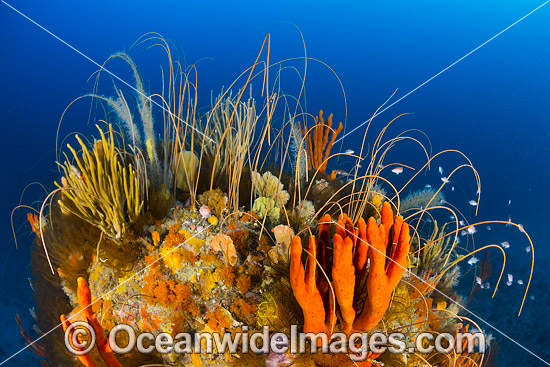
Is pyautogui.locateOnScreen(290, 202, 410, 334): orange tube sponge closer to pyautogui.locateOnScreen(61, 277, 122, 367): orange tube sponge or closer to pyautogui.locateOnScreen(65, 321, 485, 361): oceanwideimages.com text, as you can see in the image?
pyautogui.locateOnScreen(65, 321, 485, 361): oceanwideimages.com text

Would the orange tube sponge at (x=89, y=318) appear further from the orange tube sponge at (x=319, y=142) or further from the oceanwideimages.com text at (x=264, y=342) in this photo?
the orange tube sponge at (x=319, y=142)

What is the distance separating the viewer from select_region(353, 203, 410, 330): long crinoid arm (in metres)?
1.93

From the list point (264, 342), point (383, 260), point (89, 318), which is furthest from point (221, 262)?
point (383, 260)

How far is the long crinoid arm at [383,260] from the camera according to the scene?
76.0 inches

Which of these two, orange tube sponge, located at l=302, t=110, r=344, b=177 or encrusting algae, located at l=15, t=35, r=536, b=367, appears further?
orange tube sponge, located at l=302, t=110, r=344, b=177

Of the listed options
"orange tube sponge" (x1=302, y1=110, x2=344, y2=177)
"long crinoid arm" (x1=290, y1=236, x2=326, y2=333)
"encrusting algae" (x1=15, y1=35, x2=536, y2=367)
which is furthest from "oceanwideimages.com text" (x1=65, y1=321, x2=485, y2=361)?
"orange tube sponge" (x1=302, y1=110, x2=344, y2=177)

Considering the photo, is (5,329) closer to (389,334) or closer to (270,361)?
(270,361)

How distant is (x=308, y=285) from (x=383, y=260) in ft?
1.56

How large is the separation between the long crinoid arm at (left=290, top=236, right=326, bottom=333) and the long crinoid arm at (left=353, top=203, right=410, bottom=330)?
0.33m

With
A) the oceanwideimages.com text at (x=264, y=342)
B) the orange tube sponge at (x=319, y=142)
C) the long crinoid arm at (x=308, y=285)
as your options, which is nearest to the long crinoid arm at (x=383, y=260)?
the oceanwideimages.com text at (x=264, y=342)

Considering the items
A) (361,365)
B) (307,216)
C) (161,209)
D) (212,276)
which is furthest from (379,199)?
(161,209)

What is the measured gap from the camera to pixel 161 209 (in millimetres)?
2807

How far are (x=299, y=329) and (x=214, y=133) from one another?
223 cm

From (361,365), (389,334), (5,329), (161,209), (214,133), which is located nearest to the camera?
(361,365)
